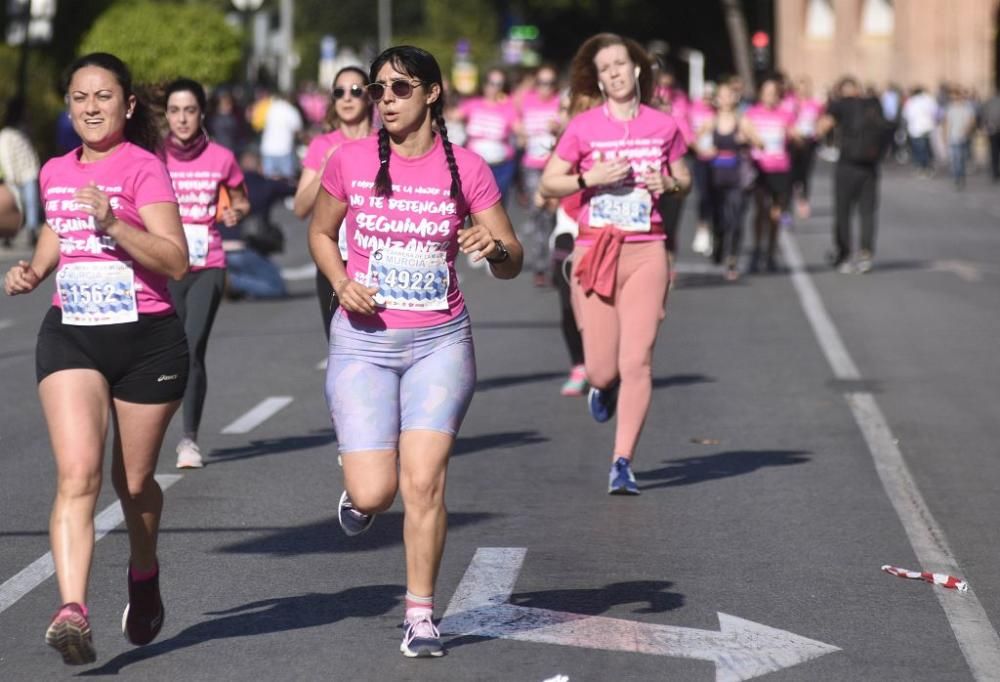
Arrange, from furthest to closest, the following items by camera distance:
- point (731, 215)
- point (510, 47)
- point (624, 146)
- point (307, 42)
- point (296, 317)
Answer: point (307, 42) → point (510, 47) → point (731, 215) → point (296, 317) → point (624, 146)

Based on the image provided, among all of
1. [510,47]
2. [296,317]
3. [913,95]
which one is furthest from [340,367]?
[510,47]

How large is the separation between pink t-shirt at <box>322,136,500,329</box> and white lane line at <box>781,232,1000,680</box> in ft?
5.97

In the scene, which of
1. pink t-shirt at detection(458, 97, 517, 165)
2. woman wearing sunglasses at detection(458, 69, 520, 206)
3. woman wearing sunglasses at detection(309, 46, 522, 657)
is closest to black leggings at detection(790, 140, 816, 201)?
woman wearing sunglasses at detection(458, 69, 520, 206)

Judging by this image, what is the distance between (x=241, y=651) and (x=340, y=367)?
862 millimetres

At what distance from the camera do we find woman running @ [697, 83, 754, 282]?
20.6 m

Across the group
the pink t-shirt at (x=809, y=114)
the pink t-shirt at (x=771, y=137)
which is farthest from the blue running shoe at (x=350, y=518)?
Answer: the pink t-shirt at (x=809, y=114)

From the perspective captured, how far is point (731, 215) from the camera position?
67.8 ft

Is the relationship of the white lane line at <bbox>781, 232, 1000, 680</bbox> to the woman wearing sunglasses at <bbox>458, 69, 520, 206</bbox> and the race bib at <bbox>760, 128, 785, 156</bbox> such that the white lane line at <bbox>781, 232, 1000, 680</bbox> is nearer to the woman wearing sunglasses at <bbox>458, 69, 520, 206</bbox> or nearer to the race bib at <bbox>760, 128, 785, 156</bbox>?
the race bib at <bbox>760, 128, 785, 156</bbox>

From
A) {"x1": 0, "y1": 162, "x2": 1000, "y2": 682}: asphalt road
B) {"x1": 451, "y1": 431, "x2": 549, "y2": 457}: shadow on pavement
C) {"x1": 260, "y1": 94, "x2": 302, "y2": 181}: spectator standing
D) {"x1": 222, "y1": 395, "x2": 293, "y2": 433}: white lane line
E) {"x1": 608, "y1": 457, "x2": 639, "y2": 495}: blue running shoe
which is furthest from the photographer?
{"x1": 260, "y1": 94, "x2": 302, "y2": 181}: spectator standing

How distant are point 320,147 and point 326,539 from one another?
3.03 meters

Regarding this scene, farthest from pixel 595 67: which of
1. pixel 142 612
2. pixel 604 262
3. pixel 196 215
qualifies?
pixel 142 612

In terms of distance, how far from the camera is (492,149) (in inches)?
874

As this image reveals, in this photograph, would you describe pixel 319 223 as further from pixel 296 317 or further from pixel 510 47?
pixel 510 47

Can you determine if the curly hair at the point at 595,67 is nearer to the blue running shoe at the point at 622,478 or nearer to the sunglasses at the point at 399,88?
the blue running shoe at the point at 622,478
